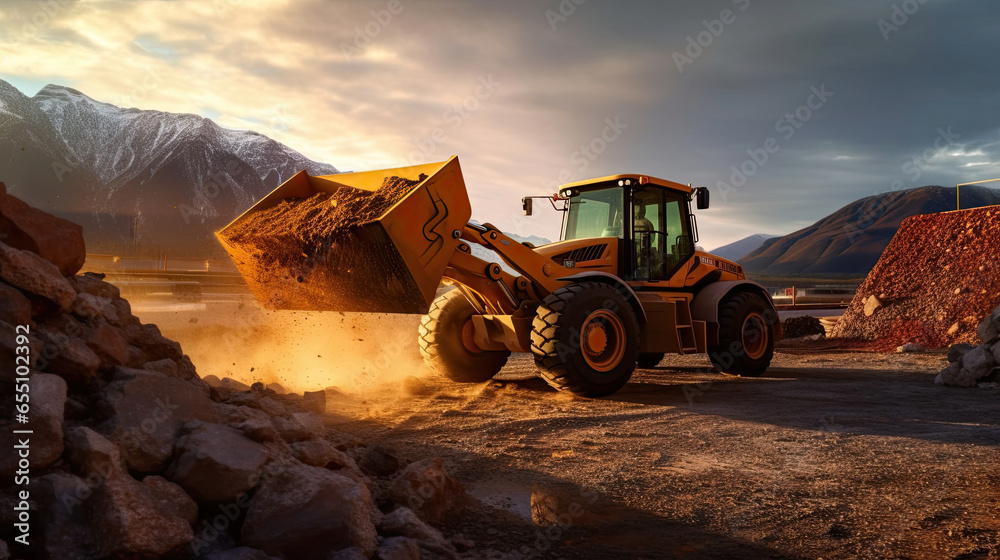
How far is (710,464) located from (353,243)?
3.78 metres

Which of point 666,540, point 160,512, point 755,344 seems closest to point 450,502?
point 666,540

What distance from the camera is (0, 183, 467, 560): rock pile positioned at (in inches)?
116

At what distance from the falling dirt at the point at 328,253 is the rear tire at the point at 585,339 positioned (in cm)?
156

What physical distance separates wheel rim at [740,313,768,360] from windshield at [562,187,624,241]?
9.99 ft

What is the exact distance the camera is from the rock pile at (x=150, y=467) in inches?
116

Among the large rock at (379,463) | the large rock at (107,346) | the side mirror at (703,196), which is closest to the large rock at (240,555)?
the large rock at (379,463)

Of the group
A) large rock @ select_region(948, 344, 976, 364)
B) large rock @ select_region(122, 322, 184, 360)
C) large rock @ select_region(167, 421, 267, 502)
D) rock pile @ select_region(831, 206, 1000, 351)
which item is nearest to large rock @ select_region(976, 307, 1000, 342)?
large rock @ select_region(948, 344, 976, 364)

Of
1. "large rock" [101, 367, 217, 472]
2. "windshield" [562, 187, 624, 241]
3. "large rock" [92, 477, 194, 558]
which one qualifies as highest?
"windshield" [562, 187, 624, 241]

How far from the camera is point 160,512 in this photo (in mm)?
3049

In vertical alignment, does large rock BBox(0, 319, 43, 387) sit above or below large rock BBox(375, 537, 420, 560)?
above

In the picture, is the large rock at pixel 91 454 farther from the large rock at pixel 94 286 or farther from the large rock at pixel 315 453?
the large rock at pixel 94 286

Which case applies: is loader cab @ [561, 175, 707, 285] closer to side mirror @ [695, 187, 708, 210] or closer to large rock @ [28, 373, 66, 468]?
side mirror @ [695, 187, 708, 210]

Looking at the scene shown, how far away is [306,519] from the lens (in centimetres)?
316

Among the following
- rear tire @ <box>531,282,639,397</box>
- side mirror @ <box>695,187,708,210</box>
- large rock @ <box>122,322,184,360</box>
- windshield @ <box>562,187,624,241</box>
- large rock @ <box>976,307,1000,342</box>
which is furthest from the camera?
side mirror @ <box>695,187,708,210</box>
